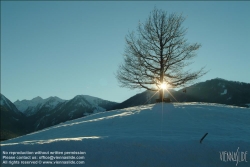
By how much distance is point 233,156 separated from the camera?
397 inches

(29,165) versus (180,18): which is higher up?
(180,18)

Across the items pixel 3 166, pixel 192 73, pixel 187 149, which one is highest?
pixel 192 73

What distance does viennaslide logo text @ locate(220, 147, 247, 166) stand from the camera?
998 cm

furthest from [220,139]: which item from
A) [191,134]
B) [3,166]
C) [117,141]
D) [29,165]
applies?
[3,166]

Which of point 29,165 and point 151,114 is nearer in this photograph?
point 29,165

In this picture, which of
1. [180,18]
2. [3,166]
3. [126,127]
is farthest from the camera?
[180,18]

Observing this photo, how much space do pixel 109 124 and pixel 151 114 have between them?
3038 mm

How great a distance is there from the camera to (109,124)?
15953 millimetres

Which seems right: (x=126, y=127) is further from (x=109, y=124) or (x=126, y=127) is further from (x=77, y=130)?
(x=77, y=130)

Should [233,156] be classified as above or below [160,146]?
below

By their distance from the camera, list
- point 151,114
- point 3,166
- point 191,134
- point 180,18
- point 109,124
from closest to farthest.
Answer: point 3,166 → point 191,134 → point 109,124 → point 151,114 → point 180,18

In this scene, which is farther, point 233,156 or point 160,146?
point 160,146

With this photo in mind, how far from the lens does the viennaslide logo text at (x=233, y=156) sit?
9.98m

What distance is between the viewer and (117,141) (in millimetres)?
11109
